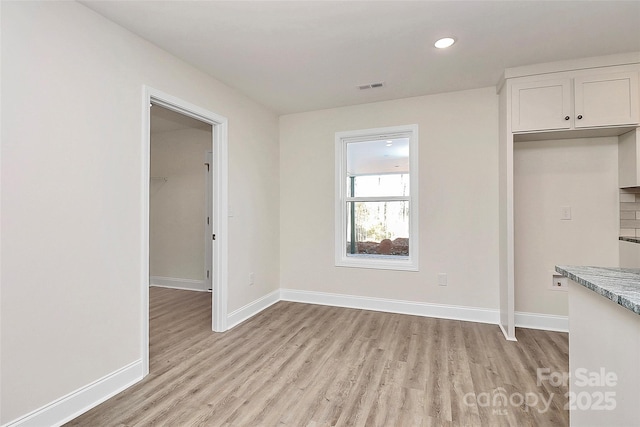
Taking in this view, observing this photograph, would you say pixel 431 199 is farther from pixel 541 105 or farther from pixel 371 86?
pixel 371 86

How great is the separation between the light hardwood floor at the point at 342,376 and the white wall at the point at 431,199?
48 cm

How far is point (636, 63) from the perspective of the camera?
259 centimetres

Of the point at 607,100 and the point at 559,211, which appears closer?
the point at 607,100

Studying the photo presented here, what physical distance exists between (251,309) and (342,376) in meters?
1.67

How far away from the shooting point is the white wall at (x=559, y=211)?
119 inches

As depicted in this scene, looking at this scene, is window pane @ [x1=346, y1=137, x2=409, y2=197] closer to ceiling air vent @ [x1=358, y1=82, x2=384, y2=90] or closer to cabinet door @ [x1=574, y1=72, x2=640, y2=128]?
ceiling air vent @ [x1=358, y1=82, x2=384, y2=90]

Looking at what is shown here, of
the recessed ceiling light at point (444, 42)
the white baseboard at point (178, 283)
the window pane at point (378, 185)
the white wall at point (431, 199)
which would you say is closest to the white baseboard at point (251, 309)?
the white wall at point (431, 199)

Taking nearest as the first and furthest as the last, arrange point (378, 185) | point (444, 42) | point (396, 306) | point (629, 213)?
point (444, 42)
point (629, 213)
point (396, 306)
point (378, 185)

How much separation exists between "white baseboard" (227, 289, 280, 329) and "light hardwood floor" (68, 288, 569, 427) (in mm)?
117

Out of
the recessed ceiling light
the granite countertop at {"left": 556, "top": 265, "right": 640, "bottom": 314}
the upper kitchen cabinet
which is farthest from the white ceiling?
the granite countertop at {"left": 556, "top": 265, "right": 640, "bottom": 314}

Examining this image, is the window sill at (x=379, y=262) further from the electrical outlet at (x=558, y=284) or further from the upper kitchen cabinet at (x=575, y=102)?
the upper kitchen cabinet at (x=575, y=102)

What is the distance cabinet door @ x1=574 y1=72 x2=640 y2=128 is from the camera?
8.52 feet

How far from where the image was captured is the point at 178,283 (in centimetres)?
509

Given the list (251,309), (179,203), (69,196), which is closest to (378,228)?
(251,309)
